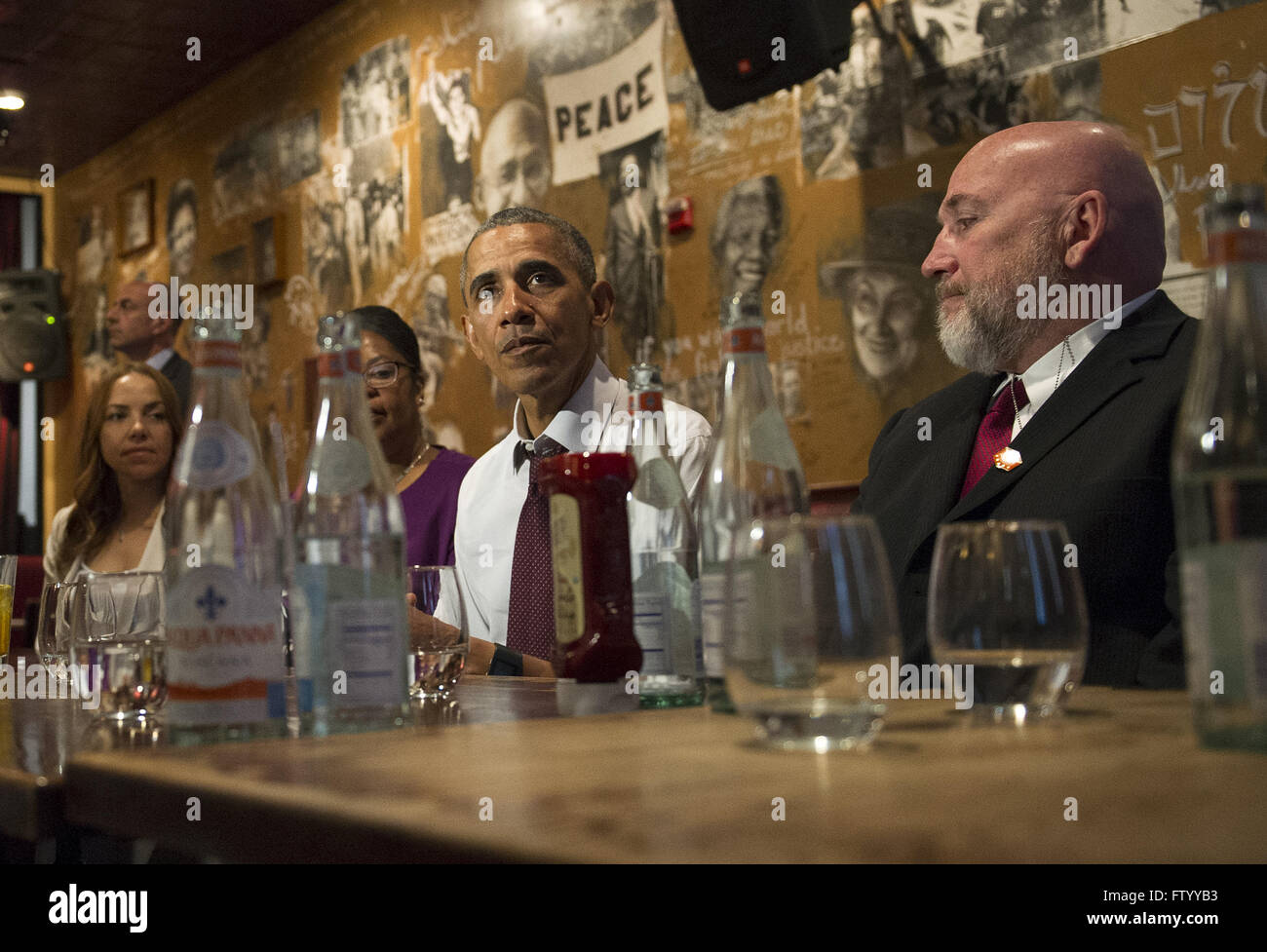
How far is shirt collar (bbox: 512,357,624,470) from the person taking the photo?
7.91 feet

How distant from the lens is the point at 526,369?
8.31 feet

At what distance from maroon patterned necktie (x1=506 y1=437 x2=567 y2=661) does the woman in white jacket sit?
170 centimetres

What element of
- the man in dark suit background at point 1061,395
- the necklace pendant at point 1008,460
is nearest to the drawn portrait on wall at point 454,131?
the man in dark suit background at point 1061,395

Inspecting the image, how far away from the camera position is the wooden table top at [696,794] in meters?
0.49

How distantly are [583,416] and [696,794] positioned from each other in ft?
6.36

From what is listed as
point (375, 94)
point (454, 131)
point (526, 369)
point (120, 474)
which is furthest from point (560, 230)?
point (375, 94)

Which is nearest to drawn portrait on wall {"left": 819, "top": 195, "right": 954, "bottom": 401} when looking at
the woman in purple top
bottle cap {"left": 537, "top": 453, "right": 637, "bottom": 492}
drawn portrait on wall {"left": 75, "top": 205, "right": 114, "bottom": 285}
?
the woman in purple top

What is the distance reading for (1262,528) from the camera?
63cm

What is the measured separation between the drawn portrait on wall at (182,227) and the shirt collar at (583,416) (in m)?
4.66
